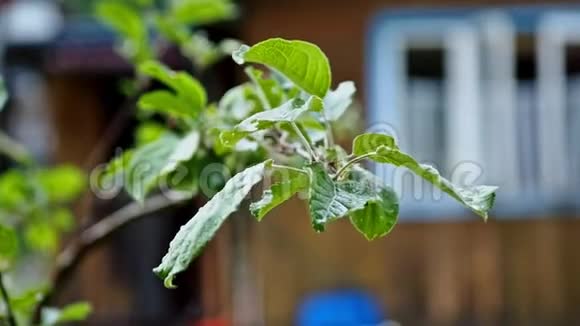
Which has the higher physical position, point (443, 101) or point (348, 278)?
point (443, 101)

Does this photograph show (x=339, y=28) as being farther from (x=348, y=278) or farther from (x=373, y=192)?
(x=373, y=192)

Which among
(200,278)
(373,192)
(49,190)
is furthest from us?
(200,278)

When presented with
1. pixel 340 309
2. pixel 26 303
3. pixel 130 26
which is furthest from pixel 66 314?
pixel 340 309

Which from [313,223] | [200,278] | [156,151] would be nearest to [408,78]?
[200,278]

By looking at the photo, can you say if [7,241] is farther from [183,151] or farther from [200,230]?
[200,230]

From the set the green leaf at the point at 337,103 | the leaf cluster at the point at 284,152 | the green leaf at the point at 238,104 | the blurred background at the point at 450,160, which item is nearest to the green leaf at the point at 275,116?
the leaf cluster at the point at 284,152

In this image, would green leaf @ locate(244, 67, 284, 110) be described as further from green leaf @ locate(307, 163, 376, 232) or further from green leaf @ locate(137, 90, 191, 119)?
green leaf @ locate(307, 163, 376, 232)
